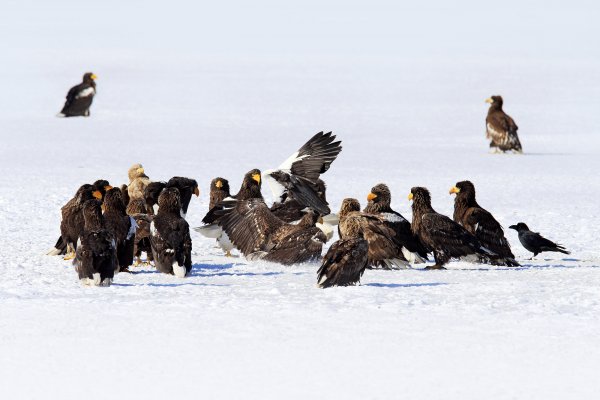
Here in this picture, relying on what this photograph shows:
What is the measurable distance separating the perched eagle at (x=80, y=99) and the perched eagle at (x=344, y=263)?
2446 centimetres

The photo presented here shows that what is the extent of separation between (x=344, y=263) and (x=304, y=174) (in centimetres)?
371

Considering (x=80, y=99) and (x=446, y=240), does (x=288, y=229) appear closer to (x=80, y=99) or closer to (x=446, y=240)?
(x=446, y=240)

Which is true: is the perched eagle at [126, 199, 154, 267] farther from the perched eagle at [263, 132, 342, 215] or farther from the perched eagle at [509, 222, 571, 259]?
the perched eagle at [509, 222, 571, 259]

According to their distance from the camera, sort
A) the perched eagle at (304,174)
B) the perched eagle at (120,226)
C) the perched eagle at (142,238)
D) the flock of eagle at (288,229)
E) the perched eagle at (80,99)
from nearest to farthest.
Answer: the flock of eagle at (288,229) < the perched eagle at (120,226) < the perched eagle at (142,238) < the perched eagle at (304,174) < the perched eagle at (80,99)

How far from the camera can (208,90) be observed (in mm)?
45406

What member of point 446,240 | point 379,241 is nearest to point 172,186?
point 379,241

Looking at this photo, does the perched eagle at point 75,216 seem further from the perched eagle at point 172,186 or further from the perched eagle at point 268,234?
the perched eagle at point 268,234

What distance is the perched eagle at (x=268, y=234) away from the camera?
9.94 metres

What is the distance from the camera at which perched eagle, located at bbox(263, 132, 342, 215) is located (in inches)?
459

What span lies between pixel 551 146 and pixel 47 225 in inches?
665

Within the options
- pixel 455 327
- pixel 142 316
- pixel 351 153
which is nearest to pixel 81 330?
pixel 142 316

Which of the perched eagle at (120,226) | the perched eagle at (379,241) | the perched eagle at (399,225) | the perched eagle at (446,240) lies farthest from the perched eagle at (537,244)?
the perched eagle at (120,226)

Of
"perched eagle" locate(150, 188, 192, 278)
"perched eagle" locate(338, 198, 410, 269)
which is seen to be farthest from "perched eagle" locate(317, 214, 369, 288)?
"perched eagle" locate(338, 198, 410, 269)

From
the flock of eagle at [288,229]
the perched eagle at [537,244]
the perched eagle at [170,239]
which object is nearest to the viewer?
the flock of eagle at [288,229]
